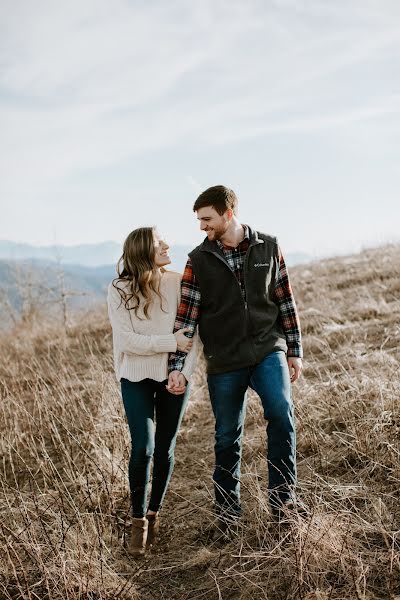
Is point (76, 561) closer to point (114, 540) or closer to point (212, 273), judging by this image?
point (114, 540)

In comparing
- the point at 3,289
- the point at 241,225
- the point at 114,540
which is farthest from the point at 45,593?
the point at 3,289

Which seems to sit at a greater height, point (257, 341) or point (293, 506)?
point (257, 341)

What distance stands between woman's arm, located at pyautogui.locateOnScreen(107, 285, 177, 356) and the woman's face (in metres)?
0.31

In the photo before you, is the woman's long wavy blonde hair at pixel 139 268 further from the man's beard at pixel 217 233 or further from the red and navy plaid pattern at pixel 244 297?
the man's beard at pixel 217 233

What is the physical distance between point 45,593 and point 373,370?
3121mm

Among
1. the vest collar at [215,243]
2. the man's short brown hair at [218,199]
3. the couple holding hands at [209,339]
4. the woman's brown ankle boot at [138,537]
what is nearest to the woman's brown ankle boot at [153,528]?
the couple holding hands at [209,339]

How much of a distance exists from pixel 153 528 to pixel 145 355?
1.07 m

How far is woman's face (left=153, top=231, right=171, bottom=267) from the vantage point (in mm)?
3111

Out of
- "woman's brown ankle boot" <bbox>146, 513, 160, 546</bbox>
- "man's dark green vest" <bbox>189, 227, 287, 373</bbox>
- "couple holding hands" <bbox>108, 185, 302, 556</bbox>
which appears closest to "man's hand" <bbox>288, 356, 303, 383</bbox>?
"couple holding hands" <bbox>108, 185, 302, 556</bbox>

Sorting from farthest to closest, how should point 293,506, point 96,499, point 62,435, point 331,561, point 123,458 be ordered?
point 62,435 → point 123,458 → point 96,499 → point 293,506 → point 331,561

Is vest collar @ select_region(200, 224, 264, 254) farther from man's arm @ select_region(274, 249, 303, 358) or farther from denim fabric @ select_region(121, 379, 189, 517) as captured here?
denim fabric @ select_region(121, 379, 189, 517)

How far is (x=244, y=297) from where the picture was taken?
9.98 feet

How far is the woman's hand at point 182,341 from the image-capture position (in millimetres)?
3098

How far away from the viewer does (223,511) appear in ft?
9.64
